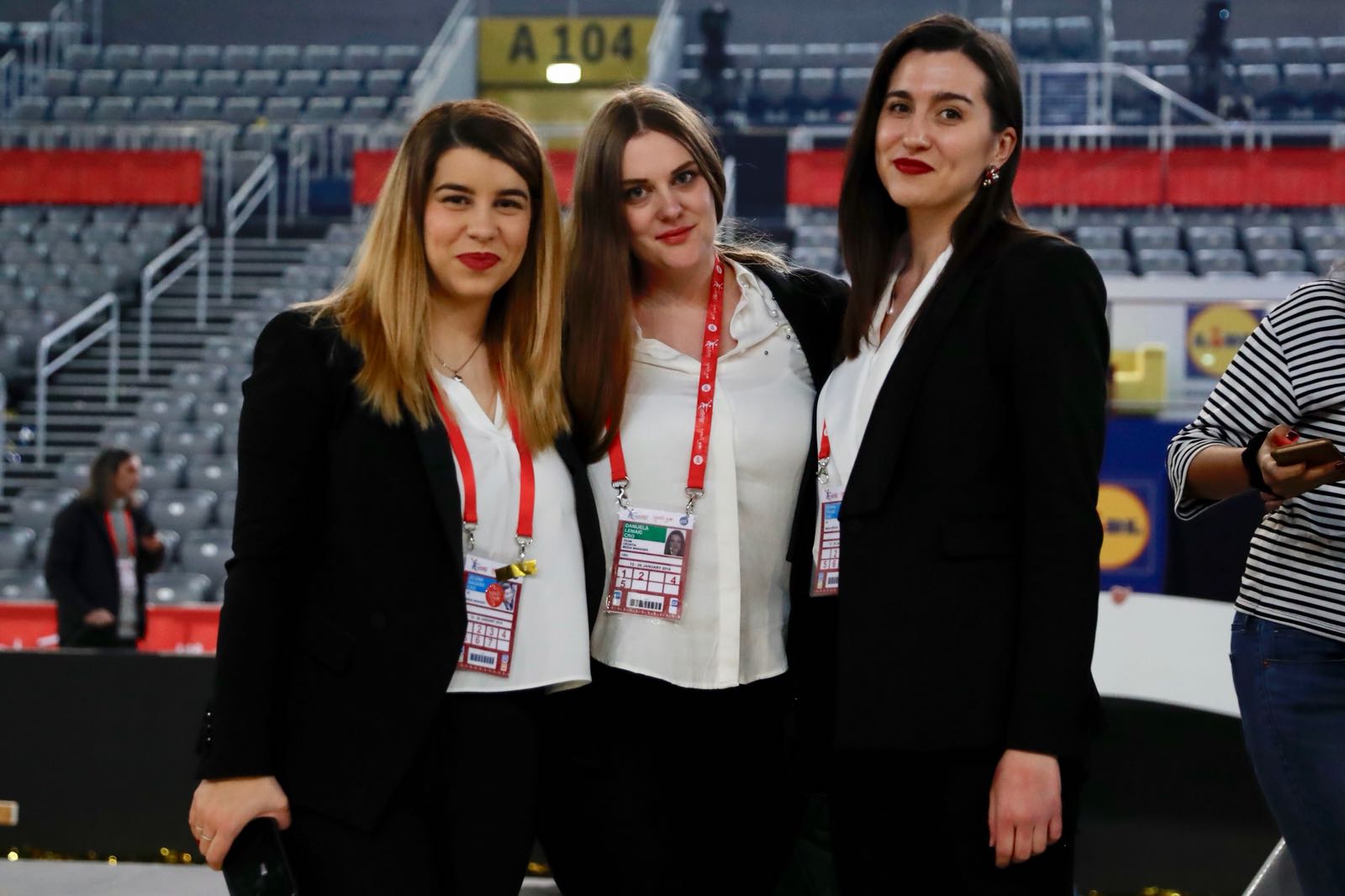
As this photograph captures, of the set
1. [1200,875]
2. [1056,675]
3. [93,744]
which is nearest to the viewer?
[1056,675]

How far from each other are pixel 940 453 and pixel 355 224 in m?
11.2

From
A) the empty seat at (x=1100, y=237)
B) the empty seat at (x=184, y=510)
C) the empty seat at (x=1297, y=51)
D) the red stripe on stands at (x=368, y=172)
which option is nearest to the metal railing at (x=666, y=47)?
the red stripe on stands at (x=368, y=172)

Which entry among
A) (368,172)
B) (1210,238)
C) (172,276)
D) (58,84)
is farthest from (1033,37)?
(58,84)

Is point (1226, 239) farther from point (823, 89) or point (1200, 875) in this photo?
point (1200, 875)

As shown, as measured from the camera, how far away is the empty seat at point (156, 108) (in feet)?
48.8

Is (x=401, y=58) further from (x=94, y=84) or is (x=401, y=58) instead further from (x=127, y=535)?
(x=127, y=535)

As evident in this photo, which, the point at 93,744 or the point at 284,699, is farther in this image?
the point at 93,744

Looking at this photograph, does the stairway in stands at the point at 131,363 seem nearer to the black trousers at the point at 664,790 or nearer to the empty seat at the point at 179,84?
the empty seat at the point at 179,84

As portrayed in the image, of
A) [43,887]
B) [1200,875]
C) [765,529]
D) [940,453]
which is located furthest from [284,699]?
[1200,875]

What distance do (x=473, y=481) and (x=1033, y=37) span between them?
15.1m

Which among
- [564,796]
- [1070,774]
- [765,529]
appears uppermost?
[765,529]

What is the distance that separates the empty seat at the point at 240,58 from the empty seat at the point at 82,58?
1.44 meters

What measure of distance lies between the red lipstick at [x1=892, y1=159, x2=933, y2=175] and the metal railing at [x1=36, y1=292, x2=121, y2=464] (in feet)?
30.0

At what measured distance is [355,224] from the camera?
1217cm
